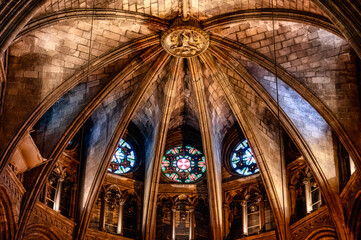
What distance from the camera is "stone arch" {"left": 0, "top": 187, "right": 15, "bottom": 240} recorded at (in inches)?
865

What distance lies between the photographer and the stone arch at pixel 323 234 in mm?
22828

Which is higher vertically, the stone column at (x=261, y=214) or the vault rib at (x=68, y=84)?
the vault rib at (x=68, y=84)

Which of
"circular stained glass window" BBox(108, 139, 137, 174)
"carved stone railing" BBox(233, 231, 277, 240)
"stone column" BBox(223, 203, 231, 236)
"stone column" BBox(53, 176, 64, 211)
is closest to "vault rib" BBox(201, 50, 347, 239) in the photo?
"carved stone railing" BBox(233, 231, 277, 240)

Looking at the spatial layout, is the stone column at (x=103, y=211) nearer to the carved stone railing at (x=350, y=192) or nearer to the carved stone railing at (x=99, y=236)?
the carved stone railing at (x=99, y=236)

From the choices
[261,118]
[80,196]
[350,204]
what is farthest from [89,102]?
[350,204]

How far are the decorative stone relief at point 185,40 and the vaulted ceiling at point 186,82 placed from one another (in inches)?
A: 8.7

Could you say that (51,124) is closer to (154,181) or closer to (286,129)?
(154,181)

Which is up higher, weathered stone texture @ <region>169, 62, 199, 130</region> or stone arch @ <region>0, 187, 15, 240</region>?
weathered stone texture @ <region>169, 62, 199, 130</region>

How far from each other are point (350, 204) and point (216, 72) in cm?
522

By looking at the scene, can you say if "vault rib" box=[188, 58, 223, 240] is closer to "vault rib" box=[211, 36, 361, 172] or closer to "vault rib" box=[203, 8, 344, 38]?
"vault rib" box=[211, 36, 361, 172]

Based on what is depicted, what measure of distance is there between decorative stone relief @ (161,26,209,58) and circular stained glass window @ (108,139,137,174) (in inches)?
175

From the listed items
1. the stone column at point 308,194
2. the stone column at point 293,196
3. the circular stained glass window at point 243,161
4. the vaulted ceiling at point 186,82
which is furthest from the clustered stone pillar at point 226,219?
the stone column at point 308,194

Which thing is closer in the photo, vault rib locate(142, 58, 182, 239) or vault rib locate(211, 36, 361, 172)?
vault rib locate(211, 36, 361, 172)

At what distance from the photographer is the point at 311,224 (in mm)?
23312
